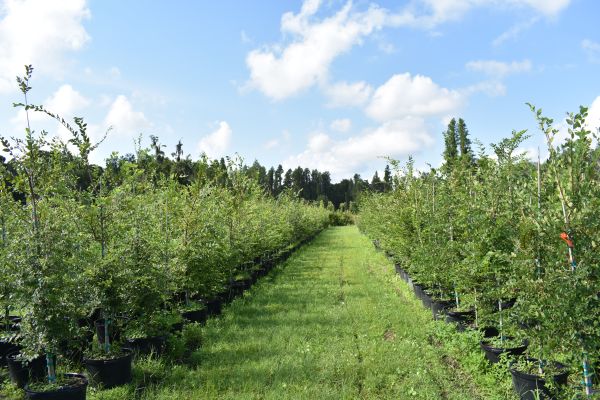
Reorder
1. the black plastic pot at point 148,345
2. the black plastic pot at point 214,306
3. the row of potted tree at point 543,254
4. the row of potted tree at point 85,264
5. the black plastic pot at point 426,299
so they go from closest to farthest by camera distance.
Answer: the row of potted tree at point 543,254
the row of potted tree at point 85,264
the black plastic pot at point 148,345
the black plastic pot at point 214,306
the black plastic pot at point 426,299

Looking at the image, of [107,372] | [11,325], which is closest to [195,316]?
[107,372]

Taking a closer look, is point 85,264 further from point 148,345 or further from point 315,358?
point 315,358

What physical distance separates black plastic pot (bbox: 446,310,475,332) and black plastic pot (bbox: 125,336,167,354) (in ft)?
14.0

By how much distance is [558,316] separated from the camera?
3279 mm

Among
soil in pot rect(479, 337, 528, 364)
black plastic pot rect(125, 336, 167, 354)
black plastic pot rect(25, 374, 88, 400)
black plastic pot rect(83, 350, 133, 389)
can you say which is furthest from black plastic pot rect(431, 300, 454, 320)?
black plastic pot rect(25, 374, 88, 400)

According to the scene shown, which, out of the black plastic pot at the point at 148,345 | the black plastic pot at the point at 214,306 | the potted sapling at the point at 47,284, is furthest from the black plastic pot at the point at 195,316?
the potted sapling at the point at 47,284

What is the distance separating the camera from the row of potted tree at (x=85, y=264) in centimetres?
405

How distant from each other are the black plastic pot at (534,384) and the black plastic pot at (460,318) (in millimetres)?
2073

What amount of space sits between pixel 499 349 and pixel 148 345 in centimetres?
439

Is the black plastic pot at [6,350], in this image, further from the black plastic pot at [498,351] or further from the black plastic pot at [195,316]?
the black plastic pot at [498,351]

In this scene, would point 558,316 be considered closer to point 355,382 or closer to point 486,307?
point 486,307

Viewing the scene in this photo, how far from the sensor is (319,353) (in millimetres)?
5812

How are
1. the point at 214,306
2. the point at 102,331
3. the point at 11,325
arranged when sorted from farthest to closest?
the point at 214,306 < the point at 11,325 < the point at 102,331

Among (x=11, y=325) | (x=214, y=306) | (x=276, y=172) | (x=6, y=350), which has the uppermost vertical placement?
(x=276, y=172)
